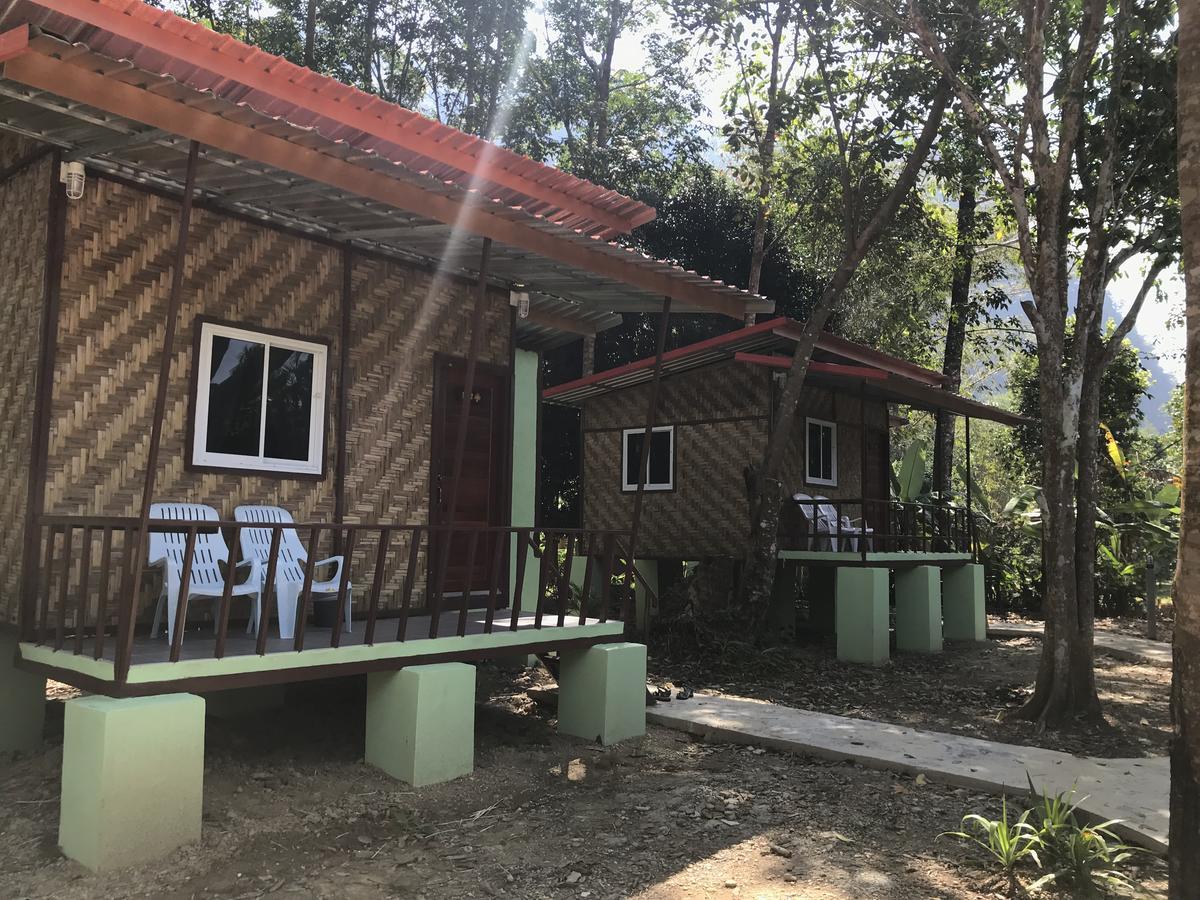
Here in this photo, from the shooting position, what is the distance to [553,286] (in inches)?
299

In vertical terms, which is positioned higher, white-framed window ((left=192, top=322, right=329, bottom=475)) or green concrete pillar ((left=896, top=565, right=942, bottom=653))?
white-framed window ((left=192, top=322, right=329, bottom=475))

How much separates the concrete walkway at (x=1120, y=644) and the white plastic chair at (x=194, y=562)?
10.3m

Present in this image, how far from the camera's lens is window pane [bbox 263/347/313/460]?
248 inches

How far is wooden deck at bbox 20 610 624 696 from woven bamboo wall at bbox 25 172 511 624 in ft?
3.09

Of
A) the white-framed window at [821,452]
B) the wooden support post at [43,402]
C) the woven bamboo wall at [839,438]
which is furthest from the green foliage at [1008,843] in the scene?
the white-framed window at [821,452]

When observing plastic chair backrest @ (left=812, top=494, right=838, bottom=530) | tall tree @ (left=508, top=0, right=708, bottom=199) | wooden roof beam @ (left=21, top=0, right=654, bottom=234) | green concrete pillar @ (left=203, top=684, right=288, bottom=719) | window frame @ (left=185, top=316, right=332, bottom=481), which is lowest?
green concrete pillar @ (left=203, top=684, right=288, bottom=719)

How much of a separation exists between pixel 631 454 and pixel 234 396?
8498 mm

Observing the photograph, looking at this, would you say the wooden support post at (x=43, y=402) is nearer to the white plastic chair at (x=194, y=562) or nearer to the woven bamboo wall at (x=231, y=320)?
the woven bamboo wall at (x=231, y=320)

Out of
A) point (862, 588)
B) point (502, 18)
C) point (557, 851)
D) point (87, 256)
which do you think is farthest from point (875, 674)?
point (502, 18)

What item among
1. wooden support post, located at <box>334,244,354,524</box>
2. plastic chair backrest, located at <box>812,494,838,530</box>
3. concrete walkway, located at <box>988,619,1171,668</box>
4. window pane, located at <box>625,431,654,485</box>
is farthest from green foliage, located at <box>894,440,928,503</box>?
wooden support post, located at <box>334,244,354,524</box>

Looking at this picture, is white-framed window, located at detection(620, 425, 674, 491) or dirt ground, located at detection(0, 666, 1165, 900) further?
white-framed window, located at detection(620, 425, 674, 491)

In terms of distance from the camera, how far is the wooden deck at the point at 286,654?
14.1ft

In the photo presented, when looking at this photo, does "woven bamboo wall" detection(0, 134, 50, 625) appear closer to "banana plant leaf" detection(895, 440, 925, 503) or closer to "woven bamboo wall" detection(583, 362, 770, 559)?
"woven bamboo wall" detection(583, 362, 770, 559)

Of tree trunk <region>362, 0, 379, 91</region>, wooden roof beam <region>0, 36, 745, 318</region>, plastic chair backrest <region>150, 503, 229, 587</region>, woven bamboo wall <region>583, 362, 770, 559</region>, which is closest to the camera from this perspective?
wooden roof beam <region>0, 36, 745, 318</region>
